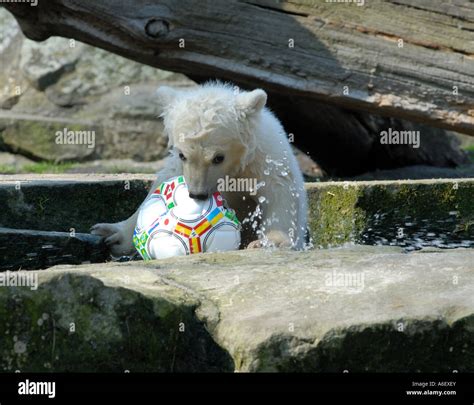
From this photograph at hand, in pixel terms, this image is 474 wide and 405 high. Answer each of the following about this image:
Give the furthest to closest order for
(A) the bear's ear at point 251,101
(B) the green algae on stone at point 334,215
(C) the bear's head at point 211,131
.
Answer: (B) the green algae on stone at point 334,215 → (A) the bear's ear at point 251,101 → (C) the bear's head at point 211,131

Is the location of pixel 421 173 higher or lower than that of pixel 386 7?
lower

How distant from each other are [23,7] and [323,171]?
3.30 meters

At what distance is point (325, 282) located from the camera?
3.50 meters

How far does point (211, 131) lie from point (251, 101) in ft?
0.96

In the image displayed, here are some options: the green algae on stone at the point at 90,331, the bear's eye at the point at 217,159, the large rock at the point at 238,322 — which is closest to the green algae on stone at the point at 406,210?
the bear's eye at the point at 217,159

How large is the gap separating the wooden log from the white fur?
1.49m

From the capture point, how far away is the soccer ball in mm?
4699

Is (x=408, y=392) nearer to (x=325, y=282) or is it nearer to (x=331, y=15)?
(x=325, y=282)

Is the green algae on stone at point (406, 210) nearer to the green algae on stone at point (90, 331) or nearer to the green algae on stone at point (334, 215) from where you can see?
the green algae on stone at point (334, 215)

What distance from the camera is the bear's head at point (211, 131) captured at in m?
4.88

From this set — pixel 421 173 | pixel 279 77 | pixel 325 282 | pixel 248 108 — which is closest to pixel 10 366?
pixel 325 282

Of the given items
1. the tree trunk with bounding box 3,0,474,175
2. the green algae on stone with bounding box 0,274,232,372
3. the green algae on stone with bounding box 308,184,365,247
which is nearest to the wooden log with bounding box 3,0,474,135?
the tree trunk with bounding box 3,0,474,175

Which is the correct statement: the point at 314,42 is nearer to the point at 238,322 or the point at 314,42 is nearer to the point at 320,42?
the point at 320,42

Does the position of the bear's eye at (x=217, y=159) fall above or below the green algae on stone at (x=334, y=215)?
above
